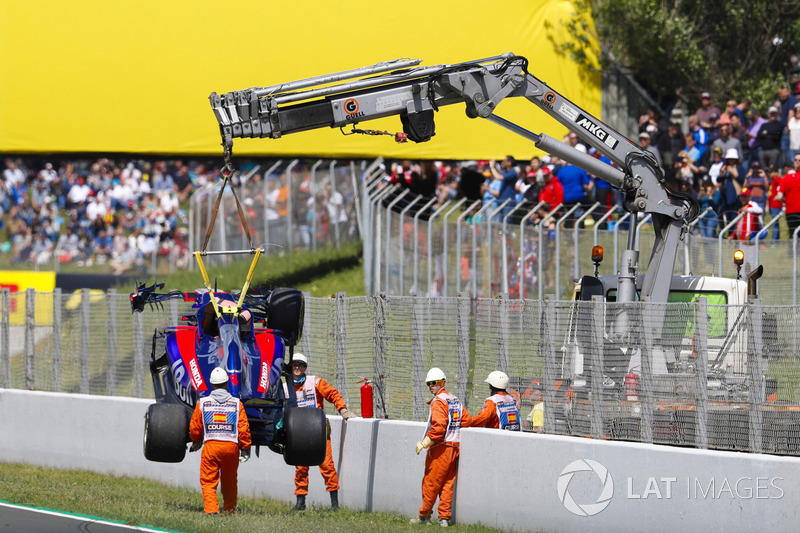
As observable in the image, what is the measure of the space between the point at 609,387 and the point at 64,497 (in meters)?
6.06

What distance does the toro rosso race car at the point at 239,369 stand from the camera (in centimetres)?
1241

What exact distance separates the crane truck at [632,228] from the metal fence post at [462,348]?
1.28m

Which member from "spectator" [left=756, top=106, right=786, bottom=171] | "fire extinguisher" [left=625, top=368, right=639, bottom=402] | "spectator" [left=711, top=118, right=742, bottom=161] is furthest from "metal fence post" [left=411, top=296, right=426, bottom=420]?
"spectator" [left=756, top=106, right=786, bottom=171]

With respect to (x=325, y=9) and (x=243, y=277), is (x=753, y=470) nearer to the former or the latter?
(x=243, y=277)

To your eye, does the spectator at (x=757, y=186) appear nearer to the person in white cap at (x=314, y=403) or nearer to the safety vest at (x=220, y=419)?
the person in white cap at (x=314, y=403)

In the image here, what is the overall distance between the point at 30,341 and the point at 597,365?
32.3 feet

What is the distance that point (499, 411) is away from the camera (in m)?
13.6

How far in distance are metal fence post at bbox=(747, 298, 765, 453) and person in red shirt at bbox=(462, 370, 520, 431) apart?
2709 millimetres

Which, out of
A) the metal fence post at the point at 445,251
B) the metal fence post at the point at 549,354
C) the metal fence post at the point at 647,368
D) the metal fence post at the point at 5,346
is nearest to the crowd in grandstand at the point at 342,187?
the metal fence post at the point at 445,251

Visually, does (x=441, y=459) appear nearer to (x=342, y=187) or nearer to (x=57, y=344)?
(x=57, y=344)

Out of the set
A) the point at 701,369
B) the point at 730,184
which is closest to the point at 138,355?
the point at 701,369

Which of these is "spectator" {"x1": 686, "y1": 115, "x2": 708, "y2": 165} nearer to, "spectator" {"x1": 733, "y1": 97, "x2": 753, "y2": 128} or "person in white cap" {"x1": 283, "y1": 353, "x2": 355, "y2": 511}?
"spectator" {"x1": 733, "y1": 97, "x2": 753, "y2": 128}

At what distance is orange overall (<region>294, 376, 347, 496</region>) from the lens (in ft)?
48.4

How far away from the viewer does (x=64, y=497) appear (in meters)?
14.8
